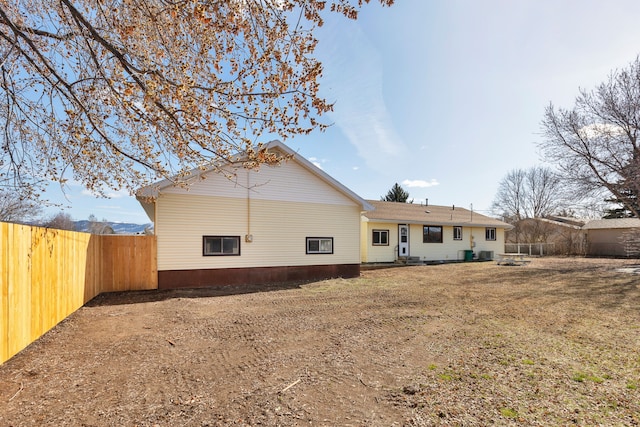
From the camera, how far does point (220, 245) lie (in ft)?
36.2

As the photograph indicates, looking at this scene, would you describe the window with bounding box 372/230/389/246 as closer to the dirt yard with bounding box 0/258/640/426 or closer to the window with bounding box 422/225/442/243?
the window with bounding box 422/225/442/243

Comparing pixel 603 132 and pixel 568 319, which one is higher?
pixel 603 132

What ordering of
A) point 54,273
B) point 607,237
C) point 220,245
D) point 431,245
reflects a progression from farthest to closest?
1. point 607,237
2. point 431,245
3. point 220,245
4. point 54,273

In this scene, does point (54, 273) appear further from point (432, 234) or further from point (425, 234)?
point (432, 234)

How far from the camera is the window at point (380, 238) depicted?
1895cm

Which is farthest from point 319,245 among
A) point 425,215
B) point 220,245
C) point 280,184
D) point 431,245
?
point 425,215

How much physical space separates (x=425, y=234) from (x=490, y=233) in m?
6.63

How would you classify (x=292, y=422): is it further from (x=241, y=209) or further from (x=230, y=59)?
(x=241, y=209)

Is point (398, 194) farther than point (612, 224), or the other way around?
point (398, 194)

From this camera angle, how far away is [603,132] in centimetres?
1585

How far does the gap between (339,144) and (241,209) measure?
17.2 ft

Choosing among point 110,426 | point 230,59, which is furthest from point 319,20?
point 110,426

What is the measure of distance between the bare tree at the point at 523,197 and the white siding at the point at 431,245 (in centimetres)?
1959

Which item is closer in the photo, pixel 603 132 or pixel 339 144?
pixel 339 144
